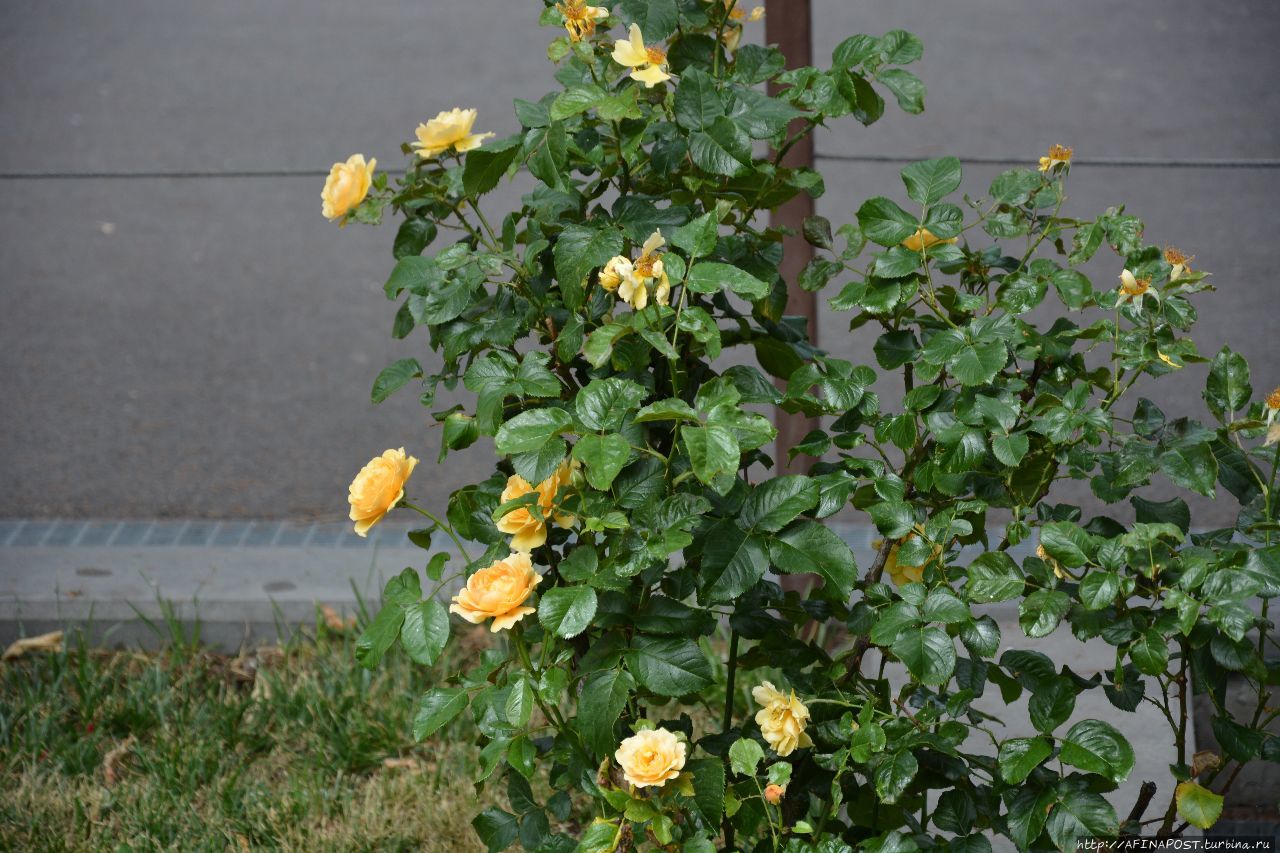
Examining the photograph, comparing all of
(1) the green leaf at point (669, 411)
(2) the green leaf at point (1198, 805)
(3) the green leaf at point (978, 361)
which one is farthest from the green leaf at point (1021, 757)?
(1) the green leaf at point (669, 411)

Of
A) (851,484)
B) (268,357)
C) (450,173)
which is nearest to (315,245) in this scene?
(268,357)

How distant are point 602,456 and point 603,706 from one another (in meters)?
0.34

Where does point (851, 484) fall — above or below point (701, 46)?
below

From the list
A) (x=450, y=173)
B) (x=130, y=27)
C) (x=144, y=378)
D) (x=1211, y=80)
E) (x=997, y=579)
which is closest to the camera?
(x=997, y=579)

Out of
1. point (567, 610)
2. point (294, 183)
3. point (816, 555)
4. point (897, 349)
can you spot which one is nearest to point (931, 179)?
point (897, 349)

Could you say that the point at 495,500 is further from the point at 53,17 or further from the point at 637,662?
the point at 53,17

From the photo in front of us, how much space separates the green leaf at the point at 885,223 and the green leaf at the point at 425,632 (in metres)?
0.79

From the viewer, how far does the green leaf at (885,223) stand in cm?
193

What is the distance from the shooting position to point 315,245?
665cm

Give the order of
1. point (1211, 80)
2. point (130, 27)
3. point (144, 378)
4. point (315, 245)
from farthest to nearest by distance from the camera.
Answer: point (130, 27), point (1211, 80), point (315, 245), point (144, 378)

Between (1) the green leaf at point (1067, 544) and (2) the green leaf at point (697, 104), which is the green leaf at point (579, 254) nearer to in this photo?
(2) the green leaf at point (697, 104)

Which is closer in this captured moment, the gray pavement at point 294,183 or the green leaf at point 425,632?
the green leaf at point 425,632

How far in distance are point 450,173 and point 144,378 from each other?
147 inches

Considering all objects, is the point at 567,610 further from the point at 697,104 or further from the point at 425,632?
the point at 697,104
